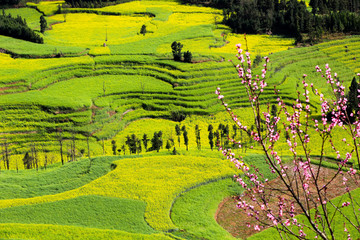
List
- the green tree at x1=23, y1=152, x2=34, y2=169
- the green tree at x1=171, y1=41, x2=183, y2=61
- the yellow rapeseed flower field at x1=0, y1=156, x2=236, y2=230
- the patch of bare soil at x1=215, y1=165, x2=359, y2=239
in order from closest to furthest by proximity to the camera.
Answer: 1. the patch of bare soil at x1=215, y1=165, x2=359, y2=239
2. the yellow rapeseed flower field at x1=0, y1=156, x2=236, y2=230
3. the green tree at x1=23, y1=152, x2=34, y2=169
4. the green tree at x1=171, y1=41, x2=183, y2=61

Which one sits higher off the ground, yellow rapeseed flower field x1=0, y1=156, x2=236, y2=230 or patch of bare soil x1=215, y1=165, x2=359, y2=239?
yellow rapeseed flower field x1=0, y1=156, x2=236, y2=230

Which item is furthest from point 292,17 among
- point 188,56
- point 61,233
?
point 61,233

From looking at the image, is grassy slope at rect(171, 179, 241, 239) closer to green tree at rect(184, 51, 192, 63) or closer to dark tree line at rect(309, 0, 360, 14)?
green tree at rect(184, 51, 192, 63)

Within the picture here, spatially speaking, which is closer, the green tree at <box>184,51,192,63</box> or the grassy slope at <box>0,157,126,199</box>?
the grassy slope at <box>0,157,126,199</box>

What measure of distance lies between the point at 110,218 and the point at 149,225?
4.21 m

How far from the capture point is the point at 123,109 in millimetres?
90750

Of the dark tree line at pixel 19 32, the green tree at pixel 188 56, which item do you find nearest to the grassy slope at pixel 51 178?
the green tree at pixel 188 56

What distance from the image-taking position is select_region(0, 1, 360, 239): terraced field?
4256cm

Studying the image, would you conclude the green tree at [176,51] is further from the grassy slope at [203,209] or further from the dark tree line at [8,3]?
the dark tree line at [8,3]

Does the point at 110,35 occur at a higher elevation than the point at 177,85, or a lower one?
higher

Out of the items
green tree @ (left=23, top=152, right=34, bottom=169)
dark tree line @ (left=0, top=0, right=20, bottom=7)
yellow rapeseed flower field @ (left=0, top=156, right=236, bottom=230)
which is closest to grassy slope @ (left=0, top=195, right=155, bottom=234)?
yellow rapeseed flower field @ (left=0, top=156, right=236, bottom=230)

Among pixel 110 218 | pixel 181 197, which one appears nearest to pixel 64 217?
pixel 110 218

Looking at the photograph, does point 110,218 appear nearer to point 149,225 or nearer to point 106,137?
point 149,225

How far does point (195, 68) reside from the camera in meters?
105
